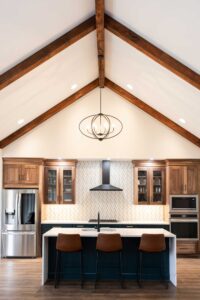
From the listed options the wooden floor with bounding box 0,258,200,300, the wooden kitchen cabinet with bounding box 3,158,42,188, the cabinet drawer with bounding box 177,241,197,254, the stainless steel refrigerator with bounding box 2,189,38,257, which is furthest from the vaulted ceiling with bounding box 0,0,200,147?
the wooden floor with bounding box 0,258,200,300

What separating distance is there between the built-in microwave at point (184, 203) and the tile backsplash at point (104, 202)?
653 millimetres

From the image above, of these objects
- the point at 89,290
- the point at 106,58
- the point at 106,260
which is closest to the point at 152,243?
the point at 106,260

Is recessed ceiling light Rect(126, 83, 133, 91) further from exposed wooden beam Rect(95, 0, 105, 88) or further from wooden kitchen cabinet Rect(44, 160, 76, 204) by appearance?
wooden kitchen cabinet Rect(44, 160, 76, 204)

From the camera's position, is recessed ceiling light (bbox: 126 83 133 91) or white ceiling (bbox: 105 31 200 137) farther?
recessed ceiling light (bbox: 126 83 133 91)

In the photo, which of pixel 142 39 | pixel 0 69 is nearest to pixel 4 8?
pixel 0 69

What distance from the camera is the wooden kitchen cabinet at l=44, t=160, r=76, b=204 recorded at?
8.58 meters

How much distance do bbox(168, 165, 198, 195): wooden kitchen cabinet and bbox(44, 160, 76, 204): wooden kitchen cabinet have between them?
7.96 ft

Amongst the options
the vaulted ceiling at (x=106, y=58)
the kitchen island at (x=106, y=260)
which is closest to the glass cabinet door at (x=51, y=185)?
the vaulted ceiling at (x=106, y=58)

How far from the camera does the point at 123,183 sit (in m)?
8.94

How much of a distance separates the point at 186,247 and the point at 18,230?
3997 millimetres

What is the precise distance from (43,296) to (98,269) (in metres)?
1.25

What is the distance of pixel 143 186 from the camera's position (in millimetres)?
8602

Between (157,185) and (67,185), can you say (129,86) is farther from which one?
(67,185)

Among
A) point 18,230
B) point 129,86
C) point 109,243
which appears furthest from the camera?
point 18,230
